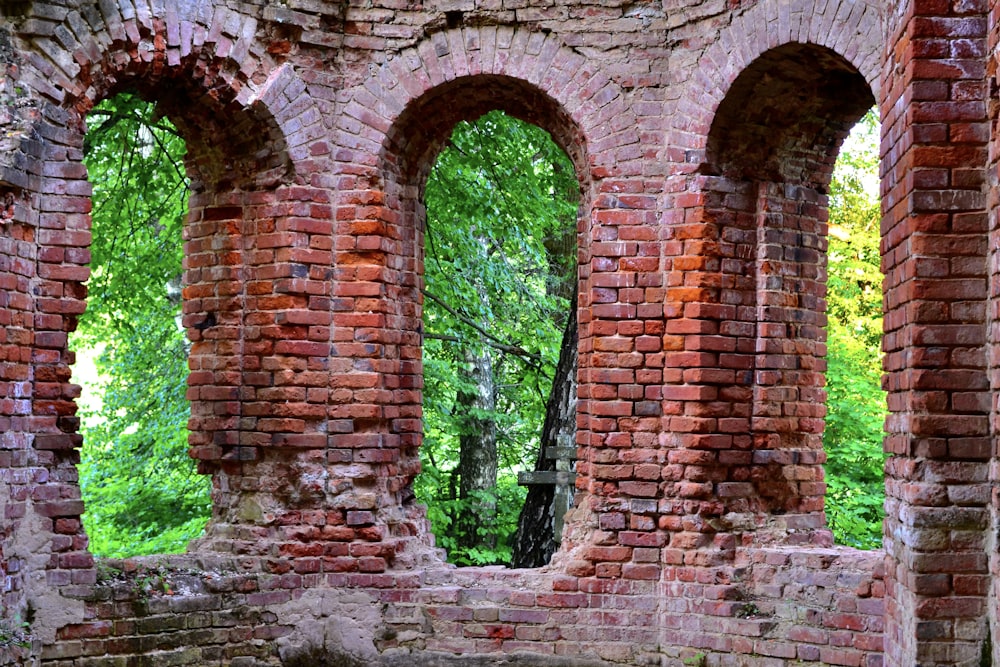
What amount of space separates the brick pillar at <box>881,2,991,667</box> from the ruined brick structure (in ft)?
3.52

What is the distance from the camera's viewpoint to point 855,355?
11820mm

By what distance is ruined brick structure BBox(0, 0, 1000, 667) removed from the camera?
660 centimetres

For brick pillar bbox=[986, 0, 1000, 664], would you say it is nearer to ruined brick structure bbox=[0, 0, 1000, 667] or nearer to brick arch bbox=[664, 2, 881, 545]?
ruined brick structure bbox=[0, 0, 1000, 667]

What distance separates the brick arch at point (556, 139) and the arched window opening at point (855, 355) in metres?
4.26

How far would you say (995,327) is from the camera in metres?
5.00

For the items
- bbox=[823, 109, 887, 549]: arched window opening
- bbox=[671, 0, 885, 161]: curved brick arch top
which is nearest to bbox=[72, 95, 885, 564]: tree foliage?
bbox=[823, 109, 887, 549]: arched window opening

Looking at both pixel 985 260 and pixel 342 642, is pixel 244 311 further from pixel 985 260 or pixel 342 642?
pixel 985 260

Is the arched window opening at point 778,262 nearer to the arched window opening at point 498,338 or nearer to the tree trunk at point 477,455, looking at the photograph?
the arched window opening at point 498,338

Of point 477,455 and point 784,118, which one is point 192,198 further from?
point 477,455

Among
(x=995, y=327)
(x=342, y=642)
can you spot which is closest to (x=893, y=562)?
(x=995, y=327)

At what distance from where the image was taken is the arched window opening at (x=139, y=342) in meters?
10.0

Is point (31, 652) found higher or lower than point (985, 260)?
lower

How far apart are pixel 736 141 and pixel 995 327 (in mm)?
2451

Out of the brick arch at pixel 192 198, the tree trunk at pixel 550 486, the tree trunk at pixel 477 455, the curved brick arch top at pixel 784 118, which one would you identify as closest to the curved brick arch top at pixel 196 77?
the brick arch at pixel 192 198
